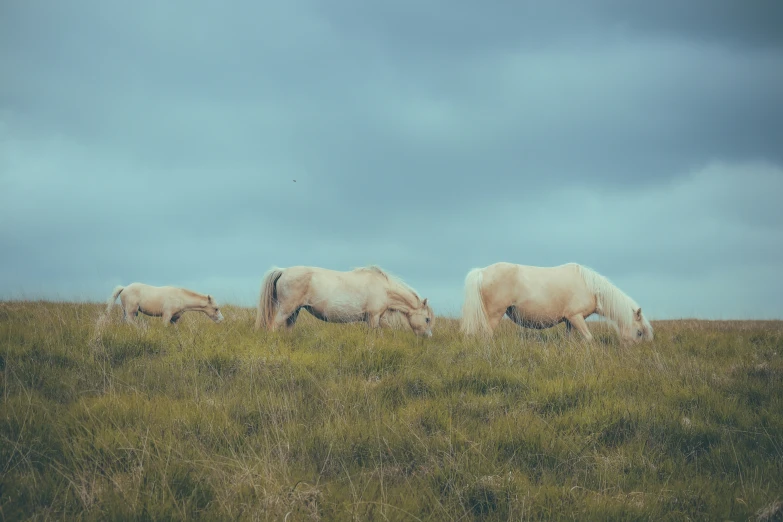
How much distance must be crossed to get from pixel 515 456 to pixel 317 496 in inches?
87.2

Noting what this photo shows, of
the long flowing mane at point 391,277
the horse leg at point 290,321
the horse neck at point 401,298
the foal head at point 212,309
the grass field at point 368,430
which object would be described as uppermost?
the long flowing mane at point 391,277

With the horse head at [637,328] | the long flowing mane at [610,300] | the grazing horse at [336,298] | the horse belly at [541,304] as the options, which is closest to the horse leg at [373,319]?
the grazing horse at [336,298]

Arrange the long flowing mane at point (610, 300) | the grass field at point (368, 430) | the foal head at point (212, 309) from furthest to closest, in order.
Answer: the foal head at point (212, 309), the long flowing mane at point (610, 300), the grass field at point (368, 430)

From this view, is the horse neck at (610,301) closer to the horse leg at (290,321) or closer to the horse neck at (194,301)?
the horse leg at (290,321)

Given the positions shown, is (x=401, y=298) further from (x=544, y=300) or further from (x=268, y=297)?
(x=544, y=300)

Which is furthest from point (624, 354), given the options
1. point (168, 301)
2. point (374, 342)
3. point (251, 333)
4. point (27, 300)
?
point (27, 300)

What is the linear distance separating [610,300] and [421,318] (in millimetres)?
4465

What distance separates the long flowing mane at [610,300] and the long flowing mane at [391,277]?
4.01m

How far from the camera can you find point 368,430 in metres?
5.88

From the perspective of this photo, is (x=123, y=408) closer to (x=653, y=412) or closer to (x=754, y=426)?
(x=653, y=412)

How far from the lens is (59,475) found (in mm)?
4680

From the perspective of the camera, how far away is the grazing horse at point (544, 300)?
40.2ft

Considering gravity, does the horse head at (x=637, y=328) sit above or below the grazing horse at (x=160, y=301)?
below

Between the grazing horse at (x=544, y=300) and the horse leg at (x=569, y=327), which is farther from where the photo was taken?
the horse leg at (x=569, y=327)
